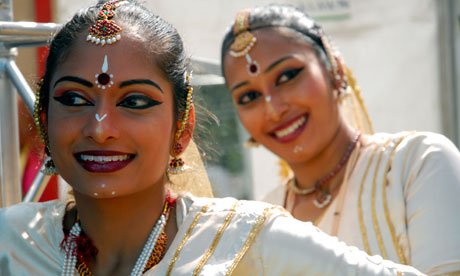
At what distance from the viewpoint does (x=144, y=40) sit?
1.86 metres

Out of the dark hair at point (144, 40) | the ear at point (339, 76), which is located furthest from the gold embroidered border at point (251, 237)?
the ear at point (339, 76)

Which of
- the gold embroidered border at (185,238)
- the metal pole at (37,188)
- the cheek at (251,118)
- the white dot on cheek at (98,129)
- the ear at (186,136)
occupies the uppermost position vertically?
the white dot on cheek at (98,129)

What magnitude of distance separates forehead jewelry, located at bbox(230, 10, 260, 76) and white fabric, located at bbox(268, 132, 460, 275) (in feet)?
1.98

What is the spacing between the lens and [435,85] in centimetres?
479

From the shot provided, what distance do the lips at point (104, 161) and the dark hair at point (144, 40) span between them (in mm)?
247

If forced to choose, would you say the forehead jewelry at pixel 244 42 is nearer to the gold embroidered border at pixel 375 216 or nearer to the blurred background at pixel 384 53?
the gold embroidered border at pixel 375 216

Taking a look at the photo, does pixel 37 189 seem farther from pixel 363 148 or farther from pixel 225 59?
pixel 363 148

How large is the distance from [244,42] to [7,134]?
1147 millimetres

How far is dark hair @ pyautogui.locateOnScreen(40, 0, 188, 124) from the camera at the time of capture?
1871 mm

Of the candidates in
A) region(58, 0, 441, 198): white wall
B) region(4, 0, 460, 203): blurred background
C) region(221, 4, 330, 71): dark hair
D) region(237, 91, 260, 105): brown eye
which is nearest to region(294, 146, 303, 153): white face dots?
region(237, 91, 260, 105): brown eye

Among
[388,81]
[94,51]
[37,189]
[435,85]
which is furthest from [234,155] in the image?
[94,51]

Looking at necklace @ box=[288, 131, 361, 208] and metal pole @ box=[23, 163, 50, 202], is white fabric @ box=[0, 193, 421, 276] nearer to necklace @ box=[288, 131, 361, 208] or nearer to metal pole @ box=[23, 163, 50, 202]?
metal pole @ box=[23, 163, 50, 202]

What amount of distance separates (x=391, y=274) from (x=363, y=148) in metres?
1.23

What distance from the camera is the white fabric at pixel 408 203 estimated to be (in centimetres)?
221
